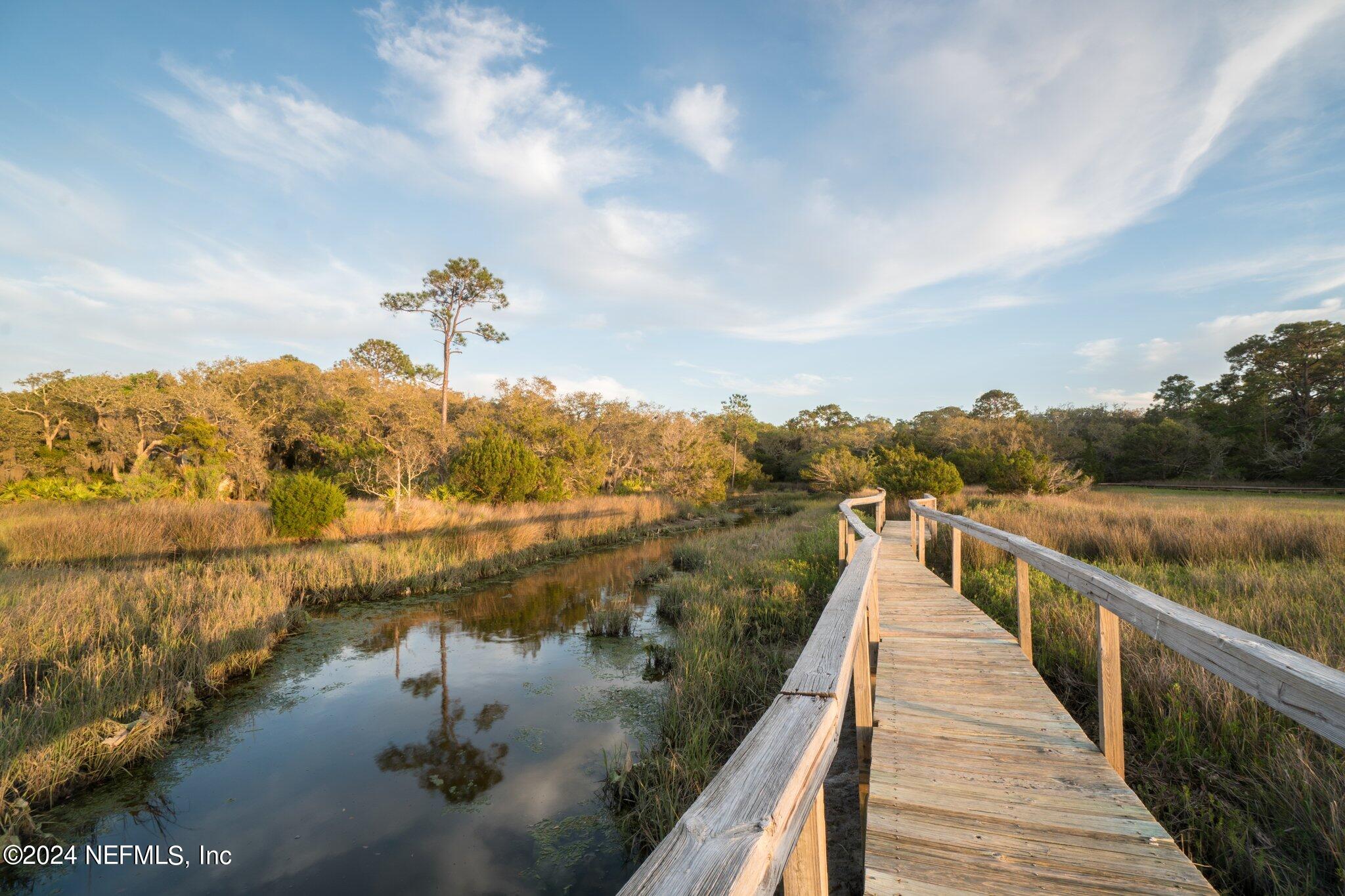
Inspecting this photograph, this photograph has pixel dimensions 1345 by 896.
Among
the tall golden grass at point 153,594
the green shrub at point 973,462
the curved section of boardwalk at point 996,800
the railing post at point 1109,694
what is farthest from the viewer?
the green shrub at point 973,462

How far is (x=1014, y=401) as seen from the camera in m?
51.1

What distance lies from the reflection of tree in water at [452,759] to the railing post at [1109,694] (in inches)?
167

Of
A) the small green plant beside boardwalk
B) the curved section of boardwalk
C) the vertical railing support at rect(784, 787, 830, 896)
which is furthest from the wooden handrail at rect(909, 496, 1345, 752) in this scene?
the small green plant beside boardwalk

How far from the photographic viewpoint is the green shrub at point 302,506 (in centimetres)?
1153

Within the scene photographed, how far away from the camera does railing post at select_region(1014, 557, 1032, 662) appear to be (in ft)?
12.7

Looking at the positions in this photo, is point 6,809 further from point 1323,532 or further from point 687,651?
point 1323,532

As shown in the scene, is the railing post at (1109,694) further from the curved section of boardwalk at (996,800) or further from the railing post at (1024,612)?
the railing post at (1024,612)

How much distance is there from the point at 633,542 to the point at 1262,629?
14.3 metres

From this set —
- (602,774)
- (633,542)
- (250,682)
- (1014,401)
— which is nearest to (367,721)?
(250,682)

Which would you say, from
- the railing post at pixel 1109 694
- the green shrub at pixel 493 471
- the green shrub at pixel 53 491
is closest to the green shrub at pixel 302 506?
the green shrub at pixel 493 471

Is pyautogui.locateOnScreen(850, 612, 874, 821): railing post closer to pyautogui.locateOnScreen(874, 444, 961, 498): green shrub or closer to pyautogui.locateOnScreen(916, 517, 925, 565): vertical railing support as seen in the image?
pyautogui.locateOnScreen(916, 517, 925, 565): vertical railing support

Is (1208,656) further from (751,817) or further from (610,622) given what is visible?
(610,622)

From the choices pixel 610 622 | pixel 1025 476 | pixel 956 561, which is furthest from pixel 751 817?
pixel 1025 476

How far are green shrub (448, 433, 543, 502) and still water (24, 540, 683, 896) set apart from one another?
9.84 meters
